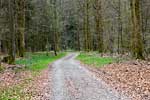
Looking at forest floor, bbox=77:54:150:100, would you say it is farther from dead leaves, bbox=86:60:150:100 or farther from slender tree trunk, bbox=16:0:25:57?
slender tree trunk, bbox=16:0:25:57

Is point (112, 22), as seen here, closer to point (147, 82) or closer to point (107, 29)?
point (107, 29)

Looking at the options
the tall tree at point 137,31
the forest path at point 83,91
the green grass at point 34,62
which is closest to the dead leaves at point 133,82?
the forest path at point 83,91

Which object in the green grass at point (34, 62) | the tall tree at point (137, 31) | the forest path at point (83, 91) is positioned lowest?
the green grass at point (34, 62)

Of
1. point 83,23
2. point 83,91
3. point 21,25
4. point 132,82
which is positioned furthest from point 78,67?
point 83,23

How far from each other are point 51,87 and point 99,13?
97.2ft

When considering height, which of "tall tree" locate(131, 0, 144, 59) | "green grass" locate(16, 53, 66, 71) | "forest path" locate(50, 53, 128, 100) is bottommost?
"green grass" locate(16, 53, 66, 71)

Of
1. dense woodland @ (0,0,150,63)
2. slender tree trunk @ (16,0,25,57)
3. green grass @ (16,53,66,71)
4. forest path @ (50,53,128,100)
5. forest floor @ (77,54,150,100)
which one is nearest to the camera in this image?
forest path @ (50,53,128,100)

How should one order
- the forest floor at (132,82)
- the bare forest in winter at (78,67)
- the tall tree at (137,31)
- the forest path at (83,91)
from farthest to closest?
the tall tree at (137,31) → the bare forest in winter at (78,67) → the forest floor at (132,82) → the forest path at (83,91)

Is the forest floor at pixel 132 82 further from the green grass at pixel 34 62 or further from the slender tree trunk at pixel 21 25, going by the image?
the slender tree trunk at pixel 21 25

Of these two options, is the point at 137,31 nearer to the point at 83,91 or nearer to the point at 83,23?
the point at 83,91

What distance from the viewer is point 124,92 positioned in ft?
42.6

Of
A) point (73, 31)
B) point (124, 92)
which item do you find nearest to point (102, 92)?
point (124, 92)

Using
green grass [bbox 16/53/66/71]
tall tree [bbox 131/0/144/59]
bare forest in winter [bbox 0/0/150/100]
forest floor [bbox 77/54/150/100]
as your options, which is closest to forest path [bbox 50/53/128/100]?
bare forest in winter [bbox 0/0/150/100]

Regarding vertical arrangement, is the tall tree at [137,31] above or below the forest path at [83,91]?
above
